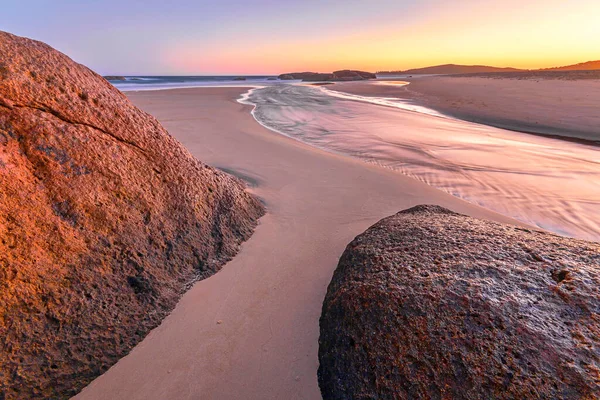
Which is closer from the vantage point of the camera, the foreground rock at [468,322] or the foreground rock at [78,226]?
the foreground rock at [468,322]

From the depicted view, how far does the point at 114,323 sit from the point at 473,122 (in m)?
12.2

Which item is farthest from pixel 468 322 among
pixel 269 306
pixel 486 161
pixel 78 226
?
pixel 486 161

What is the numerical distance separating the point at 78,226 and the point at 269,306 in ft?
4.55

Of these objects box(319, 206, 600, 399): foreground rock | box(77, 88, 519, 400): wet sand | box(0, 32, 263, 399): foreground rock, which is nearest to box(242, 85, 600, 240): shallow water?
box(77, 88, 519, 400): wet sand

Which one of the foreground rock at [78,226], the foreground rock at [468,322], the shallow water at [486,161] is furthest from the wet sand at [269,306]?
the shallow water at [486,161]

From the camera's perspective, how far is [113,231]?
2072mm

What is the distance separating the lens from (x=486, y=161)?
616 cm

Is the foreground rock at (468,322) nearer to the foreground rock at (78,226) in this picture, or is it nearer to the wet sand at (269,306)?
the wet sand at (269,306)

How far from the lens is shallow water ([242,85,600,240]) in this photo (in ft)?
13.8

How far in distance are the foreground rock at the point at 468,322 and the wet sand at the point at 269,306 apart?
1.14ft

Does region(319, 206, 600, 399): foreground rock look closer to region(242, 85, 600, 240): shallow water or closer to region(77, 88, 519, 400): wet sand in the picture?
region(77, 88, 519, 400): wet sand

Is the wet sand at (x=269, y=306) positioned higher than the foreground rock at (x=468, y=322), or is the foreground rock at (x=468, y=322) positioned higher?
the foreground rock at (x=468, y=322)

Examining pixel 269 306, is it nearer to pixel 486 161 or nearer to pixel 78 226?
pixel 78 226

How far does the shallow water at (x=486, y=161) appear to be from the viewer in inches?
166
